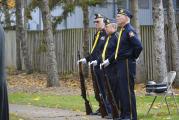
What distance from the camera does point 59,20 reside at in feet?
84.4

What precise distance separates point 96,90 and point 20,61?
64.3 ft

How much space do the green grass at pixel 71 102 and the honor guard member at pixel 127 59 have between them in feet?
3.78

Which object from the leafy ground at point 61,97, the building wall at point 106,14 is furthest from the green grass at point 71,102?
the building wall at point 106,14

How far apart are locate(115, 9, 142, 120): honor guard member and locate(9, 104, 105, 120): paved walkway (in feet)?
4.78

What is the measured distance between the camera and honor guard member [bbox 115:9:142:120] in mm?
9719

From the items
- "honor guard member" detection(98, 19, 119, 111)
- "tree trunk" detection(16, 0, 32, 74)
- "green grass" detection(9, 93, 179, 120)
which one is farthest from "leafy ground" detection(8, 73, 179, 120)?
"tree trunk" detection(16, 0, 32, 74)

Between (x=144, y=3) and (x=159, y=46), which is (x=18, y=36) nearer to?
(x=144, y=3)

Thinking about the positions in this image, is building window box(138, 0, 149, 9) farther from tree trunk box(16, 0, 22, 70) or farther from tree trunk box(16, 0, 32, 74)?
tree trunk box(16, 0, 32, 74)

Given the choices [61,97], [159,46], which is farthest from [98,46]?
[159,46]

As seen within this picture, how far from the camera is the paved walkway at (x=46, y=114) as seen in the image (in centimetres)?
1114

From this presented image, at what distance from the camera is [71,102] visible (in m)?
15.0

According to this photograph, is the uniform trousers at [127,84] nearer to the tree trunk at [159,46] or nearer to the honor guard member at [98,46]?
the honor guard member at [98,46]

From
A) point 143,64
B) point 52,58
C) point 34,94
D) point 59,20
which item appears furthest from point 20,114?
point 59,20

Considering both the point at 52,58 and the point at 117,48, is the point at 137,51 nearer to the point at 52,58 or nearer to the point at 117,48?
the point at 117,48
